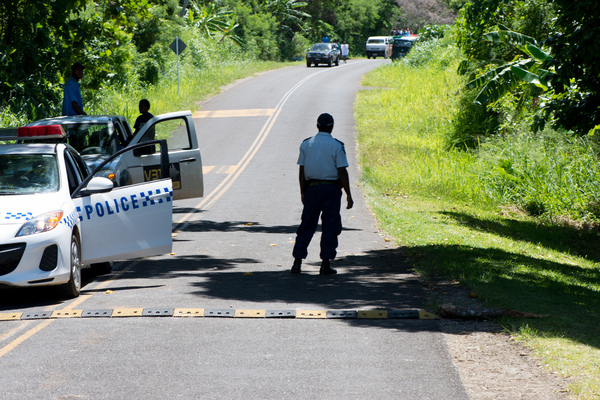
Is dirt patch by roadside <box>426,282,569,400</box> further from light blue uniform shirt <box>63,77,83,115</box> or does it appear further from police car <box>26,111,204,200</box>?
light blue uniform shirt <box>63,77,83,115</box>

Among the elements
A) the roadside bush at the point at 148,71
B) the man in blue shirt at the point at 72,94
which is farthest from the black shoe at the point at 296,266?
the roadside bush at the point at 148,71

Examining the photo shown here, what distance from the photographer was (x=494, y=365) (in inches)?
226

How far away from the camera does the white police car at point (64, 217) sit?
7.36m

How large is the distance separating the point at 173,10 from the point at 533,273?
34300 mm

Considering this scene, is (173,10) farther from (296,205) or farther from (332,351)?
(332,351)

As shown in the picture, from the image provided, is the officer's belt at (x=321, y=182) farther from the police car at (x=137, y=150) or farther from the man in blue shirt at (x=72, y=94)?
the man in blue shirt at (x=72, y=94)

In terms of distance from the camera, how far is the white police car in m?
7.36

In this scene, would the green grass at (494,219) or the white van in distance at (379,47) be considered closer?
the green grass at (494,219)

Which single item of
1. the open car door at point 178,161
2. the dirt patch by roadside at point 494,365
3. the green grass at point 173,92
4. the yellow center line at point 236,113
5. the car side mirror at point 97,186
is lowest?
the yellow center line at point 236,113

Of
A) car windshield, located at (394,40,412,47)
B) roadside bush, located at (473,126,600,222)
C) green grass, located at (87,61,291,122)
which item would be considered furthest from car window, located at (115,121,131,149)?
car windshield, located at (394,40,412,47)

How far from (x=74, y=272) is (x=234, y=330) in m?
2.18

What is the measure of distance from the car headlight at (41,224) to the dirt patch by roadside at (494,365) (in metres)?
3.87

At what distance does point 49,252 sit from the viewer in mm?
7469

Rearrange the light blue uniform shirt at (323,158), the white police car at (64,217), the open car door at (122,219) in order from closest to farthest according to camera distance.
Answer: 1. the white police car at (64,217)
2. the open car door at (122,219)
3. the light blue uniform shirt at (323,158)
